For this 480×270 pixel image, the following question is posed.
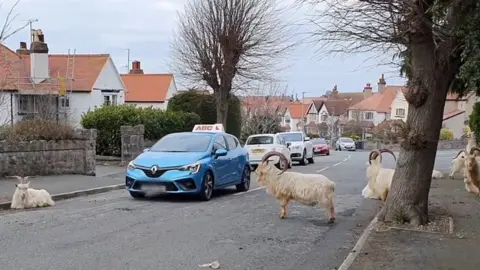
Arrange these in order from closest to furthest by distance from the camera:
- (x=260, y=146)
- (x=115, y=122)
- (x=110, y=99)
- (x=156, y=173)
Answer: (x=156, y=173) → (x=115, y=122) → (x=260, y=146) → (x=110, y=99)

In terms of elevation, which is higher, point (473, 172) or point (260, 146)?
point (473, 172)

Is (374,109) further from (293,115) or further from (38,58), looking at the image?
(38,58)

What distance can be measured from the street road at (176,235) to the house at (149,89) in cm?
3662

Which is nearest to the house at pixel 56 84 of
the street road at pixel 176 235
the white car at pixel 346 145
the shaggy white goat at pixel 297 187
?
the street road at pixel 176 235

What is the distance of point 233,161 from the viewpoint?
15.6m

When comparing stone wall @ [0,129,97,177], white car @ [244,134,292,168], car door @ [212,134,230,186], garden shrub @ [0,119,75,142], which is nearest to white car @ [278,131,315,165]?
white car @ [244,134,292,168]

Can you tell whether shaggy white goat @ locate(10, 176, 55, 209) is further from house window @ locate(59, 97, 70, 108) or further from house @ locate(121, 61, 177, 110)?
house @ locate(121, 61, 177, 110)

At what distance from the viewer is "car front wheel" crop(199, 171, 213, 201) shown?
44.8ft

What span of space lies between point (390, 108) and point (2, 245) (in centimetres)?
8858

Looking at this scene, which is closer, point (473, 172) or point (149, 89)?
point (473, 172)

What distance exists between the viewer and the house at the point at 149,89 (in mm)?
50188

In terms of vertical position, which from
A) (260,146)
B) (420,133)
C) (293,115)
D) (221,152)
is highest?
(420,133)

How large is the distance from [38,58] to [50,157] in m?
20.4

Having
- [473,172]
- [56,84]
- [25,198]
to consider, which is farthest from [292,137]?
[25,198]
